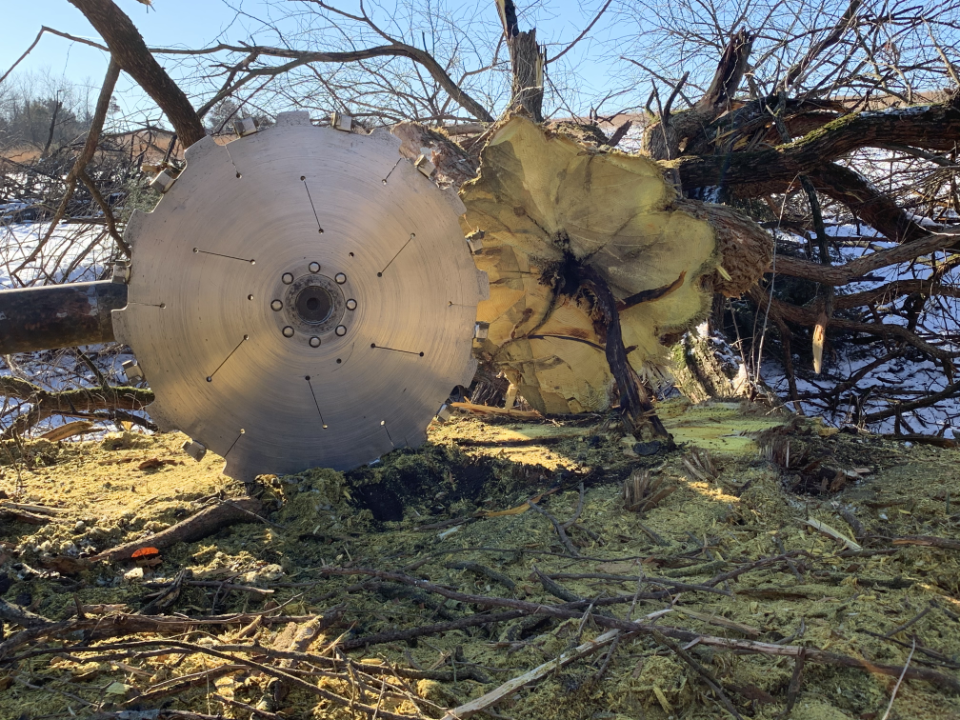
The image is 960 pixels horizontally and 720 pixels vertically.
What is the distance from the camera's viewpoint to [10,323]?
341 cm

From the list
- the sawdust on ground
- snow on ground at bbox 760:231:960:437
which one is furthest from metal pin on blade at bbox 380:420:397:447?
snow on ground at bbox 760:231:960:437

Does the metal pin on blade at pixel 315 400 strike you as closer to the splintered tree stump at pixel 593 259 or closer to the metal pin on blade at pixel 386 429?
the metal pin on blade at pixel 386 429

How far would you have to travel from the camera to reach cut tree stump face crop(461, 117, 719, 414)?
430cm

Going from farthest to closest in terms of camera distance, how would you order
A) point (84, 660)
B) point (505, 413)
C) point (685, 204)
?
1. point (505, 413)
2. point (685, 204)
3. point (84, 660)

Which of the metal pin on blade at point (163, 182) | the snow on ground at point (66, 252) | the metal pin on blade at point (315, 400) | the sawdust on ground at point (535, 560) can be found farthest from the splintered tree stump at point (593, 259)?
the snow on ground at point (66, 252)

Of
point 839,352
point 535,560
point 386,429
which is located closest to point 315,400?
point 386,429

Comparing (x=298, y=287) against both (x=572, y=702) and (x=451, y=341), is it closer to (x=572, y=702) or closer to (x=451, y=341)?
(x=451, y=341)

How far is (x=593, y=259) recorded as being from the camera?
4641 mm

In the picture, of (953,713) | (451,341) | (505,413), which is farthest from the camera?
(505,413)

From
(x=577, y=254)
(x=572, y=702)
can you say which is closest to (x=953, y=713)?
(x=572, y=702)

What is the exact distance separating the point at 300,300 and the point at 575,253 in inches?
70.6

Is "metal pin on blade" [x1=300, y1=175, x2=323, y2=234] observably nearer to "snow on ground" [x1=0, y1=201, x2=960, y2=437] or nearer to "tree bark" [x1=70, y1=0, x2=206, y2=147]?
"tree bark" [x1=70, y1=0, x2=206, y2=147]

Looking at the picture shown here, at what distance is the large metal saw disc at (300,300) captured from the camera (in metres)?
3.40

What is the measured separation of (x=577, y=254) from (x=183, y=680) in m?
3.35
